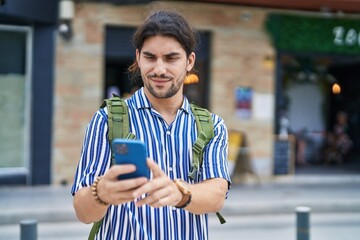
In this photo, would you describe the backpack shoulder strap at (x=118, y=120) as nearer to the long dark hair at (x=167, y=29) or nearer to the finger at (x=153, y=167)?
the long dark hair at (x=167, y=29)

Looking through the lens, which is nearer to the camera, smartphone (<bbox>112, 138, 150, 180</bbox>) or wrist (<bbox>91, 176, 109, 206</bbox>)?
Result: smartphone (<bbox>112, 138, 150, 180</bbox>)

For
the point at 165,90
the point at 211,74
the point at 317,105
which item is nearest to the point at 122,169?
the point at 165,90

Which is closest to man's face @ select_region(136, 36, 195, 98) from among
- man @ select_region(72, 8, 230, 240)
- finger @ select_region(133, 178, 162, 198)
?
man @ select_region(72, 8, 230, 240)

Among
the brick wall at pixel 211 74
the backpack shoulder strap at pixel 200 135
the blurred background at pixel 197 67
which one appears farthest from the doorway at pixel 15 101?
the backpack shoulder strap at pixel 200 135

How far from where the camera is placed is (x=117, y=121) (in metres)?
1.94

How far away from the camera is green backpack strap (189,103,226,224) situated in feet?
6.51

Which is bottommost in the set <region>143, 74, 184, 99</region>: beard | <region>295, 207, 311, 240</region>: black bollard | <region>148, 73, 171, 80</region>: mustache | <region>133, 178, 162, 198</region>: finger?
<region>295, 207, 311, 240</region>: black bollard

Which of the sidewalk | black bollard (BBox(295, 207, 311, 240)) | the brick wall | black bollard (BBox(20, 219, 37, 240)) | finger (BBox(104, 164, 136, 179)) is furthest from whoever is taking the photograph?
the brick wall

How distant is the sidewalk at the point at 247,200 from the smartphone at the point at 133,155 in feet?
23.8

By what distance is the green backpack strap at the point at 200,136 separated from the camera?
1985 mm

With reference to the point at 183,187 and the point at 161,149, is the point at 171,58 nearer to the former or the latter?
the point at 161,149

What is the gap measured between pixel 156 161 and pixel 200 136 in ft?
0.62

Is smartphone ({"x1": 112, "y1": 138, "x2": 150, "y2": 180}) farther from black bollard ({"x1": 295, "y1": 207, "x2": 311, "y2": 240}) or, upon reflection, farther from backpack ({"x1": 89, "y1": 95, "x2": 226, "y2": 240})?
black bollard ({"x1": 295, "y1": 207, "x2": 311, "y2": 240})

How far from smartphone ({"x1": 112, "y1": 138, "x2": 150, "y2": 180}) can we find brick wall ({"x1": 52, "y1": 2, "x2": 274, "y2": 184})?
9955 mm
